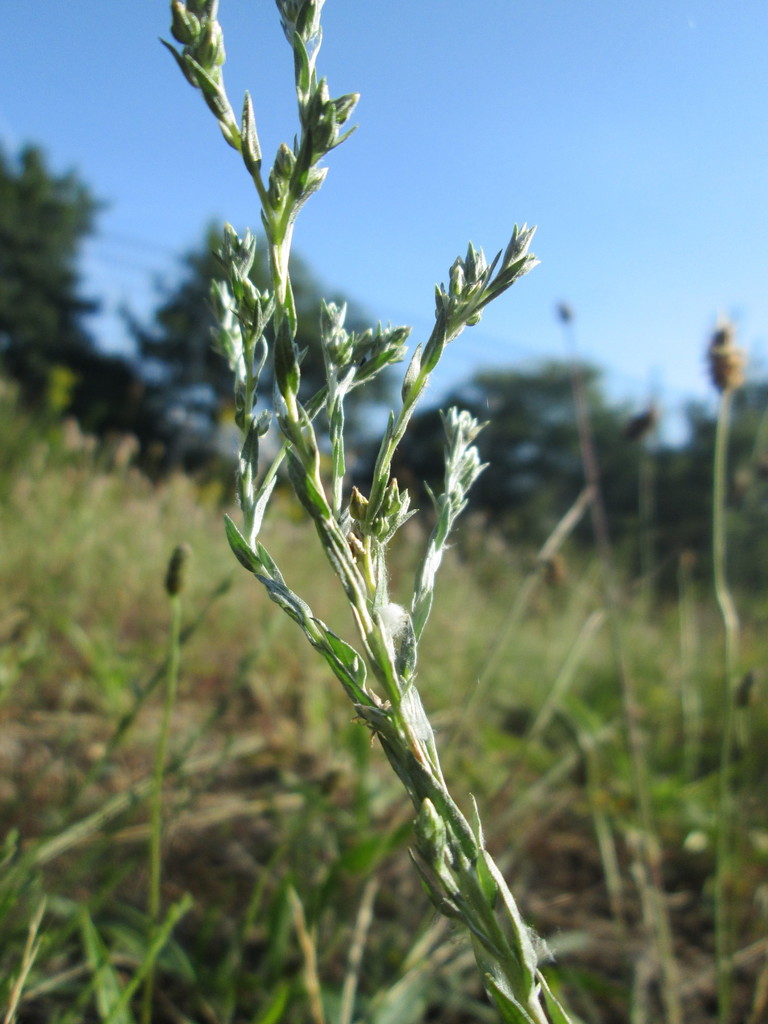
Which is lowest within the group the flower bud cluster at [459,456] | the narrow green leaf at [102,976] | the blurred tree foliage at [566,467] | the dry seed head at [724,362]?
the narrow green leaf at [102,976]

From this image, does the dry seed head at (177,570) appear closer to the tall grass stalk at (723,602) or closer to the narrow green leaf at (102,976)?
the narrow green leaf at (102,976)

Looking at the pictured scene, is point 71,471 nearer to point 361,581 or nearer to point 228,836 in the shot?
point 228,836

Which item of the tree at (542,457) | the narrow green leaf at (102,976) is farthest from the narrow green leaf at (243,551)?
the tree at (542,457)

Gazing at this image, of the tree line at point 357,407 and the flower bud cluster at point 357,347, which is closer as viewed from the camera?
the flower bud cluster at point 357,347

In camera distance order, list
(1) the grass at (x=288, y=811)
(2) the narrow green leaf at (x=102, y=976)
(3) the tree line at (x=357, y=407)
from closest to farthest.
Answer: (2) the narrow green leaf at (x=102, y=976), (1) the grass at (x=288, y=811), (3) the tree line at (x=357, y=407)

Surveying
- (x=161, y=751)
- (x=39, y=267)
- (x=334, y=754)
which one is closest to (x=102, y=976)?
(x=161, y=751)

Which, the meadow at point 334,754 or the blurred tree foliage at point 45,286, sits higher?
the blurred tree foliage at point 45,286

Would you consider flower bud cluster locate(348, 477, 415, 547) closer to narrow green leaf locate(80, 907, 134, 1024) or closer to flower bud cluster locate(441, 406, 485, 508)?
flower bud cluster locate(441, 406, 485, 508)

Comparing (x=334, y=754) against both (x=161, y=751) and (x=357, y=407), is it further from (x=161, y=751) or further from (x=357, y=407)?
(x=357, y=407)
